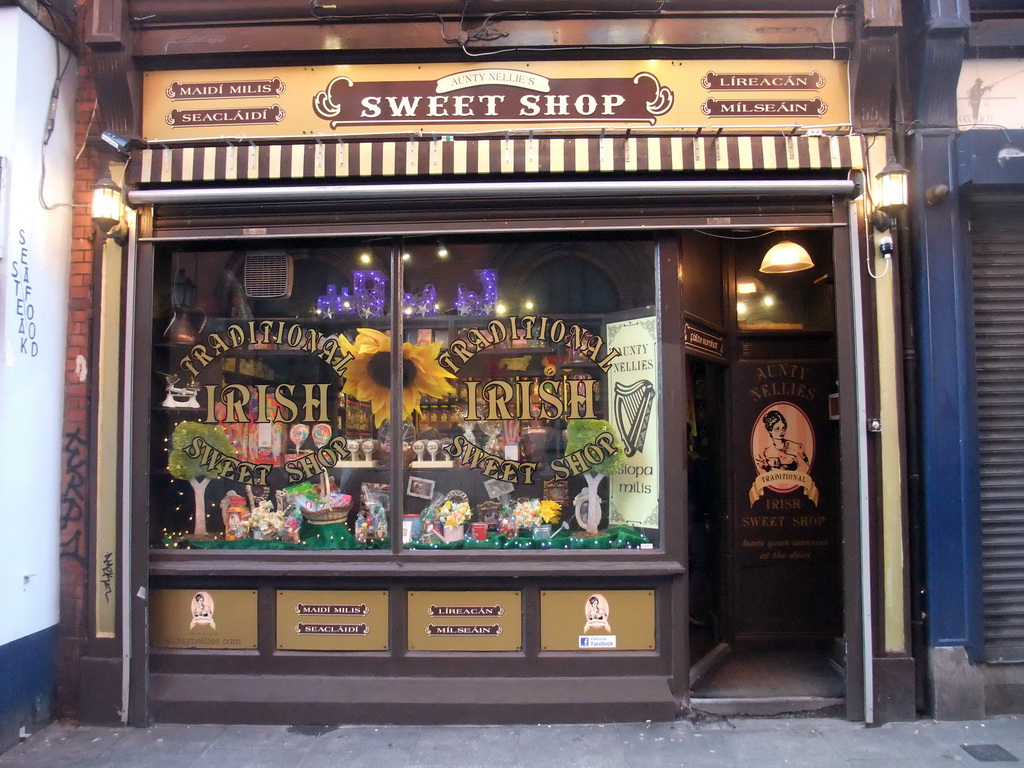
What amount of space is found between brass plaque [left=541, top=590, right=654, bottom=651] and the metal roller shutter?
2.43 m

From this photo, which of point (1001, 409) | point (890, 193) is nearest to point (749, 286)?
point (890, 193)

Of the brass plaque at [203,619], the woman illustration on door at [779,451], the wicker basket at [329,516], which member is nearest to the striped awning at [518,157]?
the woman illustration on door at [779,451]

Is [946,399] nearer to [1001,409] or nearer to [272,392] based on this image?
[1001,409]

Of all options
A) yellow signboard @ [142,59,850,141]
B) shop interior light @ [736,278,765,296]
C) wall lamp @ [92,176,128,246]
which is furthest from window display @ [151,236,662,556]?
shop interior light @ [736,278,765,296]

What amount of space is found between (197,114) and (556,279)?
298 cm

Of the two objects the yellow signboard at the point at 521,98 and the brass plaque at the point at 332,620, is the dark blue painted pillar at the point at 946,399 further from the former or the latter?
the brass plaque at the point at 332,620

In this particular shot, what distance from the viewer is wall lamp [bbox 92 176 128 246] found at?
15.9 ft

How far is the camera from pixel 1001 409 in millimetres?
5090

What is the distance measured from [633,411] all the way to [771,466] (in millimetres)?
1800

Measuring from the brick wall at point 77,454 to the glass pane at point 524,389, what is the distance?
7.62 ft

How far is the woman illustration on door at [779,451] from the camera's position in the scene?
6.29m

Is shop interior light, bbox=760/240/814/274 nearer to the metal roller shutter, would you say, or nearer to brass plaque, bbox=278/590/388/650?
the metal roller shutter

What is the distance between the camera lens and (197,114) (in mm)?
5207

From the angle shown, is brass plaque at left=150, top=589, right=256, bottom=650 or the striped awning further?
brass plaque at left=150, top=589, right=256, bottom=650
